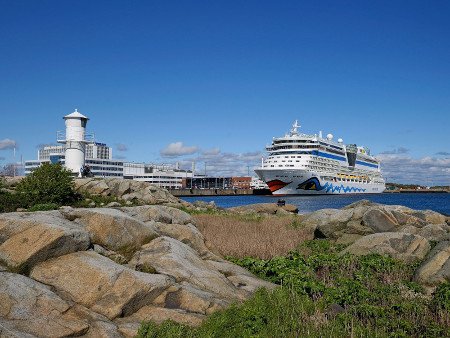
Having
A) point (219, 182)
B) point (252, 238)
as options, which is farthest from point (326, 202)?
point (219, 182)

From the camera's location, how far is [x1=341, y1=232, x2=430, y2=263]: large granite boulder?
1564 cm

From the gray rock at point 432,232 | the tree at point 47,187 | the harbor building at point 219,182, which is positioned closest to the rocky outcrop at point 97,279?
the gray rock at point 432,232

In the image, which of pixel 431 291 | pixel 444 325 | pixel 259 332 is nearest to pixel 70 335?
pixel 259 332

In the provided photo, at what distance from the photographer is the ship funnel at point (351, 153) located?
4639 inches

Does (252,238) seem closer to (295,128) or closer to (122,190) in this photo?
(122,190)

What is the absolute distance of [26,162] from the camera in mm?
104188

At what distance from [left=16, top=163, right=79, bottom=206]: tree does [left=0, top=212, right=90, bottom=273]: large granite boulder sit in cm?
1779

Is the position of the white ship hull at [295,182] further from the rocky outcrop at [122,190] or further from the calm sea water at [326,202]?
the rocky outcrop at [122,190]

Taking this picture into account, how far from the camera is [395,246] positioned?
1614 cm

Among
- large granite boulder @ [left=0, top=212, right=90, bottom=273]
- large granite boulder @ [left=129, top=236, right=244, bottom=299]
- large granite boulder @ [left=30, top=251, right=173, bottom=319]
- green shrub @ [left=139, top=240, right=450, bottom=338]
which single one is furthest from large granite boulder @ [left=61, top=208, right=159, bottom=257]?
green shrub @ [left=139, top=240, right=450, bottom=338]

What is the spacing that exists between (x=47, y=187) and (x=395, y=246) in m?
20.6

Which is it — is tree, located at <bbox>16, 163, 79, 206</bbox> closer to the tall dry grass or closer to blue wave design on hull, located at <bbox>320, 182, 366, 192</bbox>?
the tall dry grass

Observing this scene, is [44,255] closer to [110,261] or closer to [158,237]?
[110,261]

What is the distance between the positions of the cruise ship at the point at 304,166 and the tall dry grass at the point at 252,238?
72379 mm
